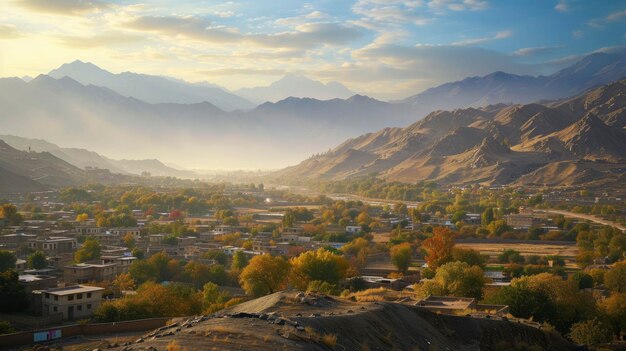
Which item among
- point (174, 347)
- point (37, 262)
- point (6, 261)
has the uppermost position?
point (174, 347)

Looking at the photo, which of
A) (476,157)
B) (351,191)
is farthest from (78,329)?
(476,157)

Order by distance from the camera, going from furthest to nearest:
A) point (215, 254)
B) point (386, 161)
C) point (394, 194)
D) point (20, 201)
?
point (386, 161) < point (394, 194) < point (20, 201) < point (215, 254)

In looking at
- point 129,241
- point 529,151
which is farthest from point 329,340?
point 529,151

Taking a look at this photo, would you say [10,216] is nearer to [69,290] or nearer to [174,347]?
[69,290]

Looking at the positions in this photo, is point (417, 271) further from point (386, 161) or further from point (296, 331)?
point (386, 161)

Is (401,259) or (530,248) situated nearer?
(401,259)

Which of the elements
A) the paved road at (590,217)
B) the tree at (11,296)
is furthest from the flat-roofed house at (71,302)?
the paved road at (590,217)

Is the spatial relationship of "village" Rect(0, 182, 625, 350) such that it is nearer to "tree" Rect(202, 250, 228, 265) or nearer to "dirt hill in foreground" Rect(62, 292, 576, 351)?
"tree" Rect(202, 250, 228, 265)
